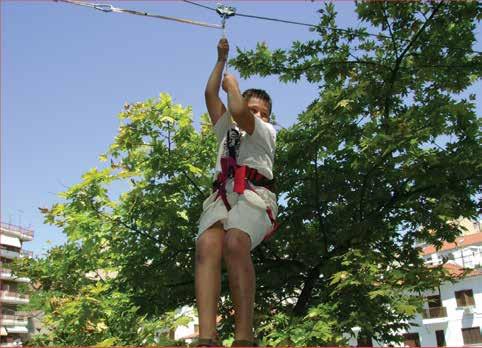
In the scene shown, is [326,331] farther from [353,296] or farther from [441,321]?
[441,321]

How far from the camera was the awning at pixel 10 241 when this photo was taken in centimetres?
6856

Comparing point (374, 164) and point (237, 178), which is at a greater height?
point (374, 164)

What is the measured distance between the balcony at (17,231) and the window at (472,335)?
58.1 meters

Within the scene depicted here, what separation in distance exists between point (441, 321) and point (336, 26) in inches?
1850

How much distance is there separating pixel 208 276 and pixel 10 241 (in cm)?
7490

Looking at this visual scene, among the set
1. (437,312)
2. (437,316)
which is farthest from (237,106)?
(437,312)

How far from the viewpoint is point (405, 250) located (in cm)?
905

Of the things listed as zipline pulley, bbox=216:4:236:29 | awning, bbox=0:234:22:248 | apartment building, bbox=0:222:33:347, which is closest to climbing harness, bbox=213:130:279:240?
zipline pulley, bbox=216:4:236:29

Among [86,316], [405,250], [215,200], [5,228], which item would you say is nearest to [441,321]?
[405,250]

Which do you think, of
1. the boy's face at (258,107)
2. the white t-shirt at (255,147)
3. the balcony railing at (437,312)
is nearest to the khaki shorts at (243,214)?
the white t-shirt at (255,147)

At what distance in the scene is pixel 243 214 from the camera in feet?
11.9

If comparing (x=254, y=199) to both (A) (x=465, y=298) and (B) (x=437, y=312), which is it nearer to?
(A) (x=465, y=298)

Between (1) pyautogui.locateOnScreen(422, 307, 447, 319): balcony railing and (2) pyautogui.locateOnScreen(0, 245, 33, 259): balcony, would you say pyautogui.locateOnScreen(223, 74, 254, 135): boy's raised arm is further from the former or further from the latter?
(2) pyautogui.locateOnScreen(0, 245, 33, 259): balcony

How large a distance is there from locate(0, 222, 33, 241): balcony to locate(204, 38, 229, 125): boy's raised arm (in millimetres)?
71897
